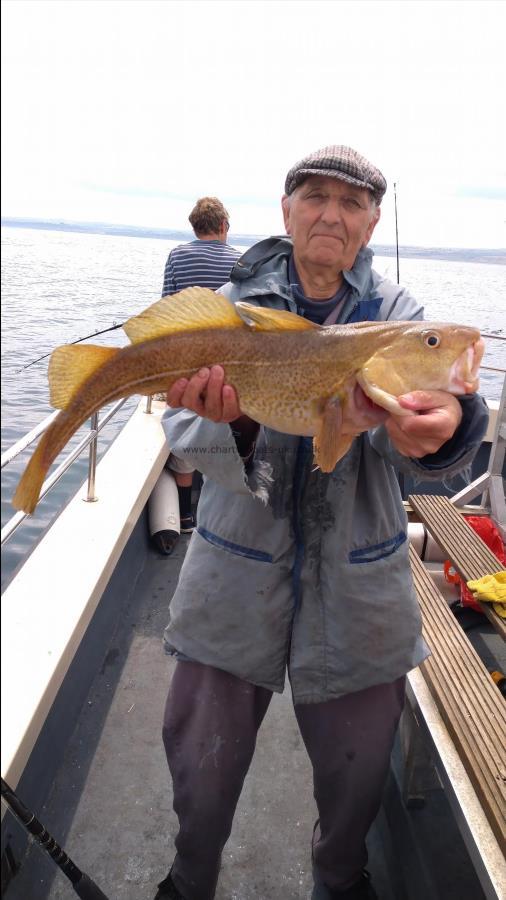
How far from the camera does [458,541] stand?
156 inches

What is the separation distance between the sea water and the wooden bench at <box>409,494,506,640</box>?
4.08ft

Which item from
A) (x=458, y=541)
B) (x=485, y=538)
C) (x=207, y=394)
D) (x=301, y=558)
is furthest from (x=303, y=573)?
(x=485, y=538)

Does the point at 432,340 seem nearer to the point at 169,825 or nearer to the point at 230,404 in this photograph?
the point at 230,404

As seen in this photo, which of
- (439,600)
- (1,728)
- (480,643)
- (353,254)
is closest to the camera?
(1,728)

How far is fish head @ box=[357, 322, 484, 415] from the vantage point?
6.17 ft

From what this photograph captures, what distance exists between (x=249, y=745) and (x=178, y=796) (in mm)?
320

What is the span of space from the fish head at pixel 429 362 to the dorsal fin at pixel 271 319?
260 mm

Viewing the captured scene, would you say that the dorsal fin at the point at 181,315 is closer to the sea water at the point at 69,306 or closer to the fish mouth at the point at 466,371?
the sea water at the point at 69,306

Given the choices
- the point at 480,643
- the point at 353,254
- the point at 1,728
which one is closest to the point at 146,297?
the point at 480,643

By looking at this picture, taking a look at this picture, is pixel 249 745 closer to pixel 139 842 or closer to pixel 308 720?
pixel 308 720

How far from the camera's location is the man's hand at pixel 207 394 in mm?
1923

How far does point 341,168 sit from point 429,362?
666 millimetres

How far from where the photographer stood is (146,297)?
817 cm

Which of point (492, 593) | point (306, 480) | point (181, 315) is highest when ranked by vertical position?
point (181, 315)
